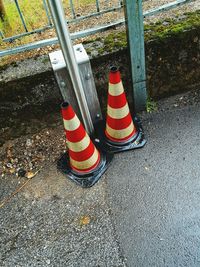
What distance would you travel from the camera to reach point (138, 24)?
2439mm

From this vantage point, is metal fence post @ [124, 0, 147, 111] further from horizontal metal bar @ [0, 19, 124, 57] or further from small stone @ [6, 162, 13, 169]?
small stone @ [6, 162, 13, 169]

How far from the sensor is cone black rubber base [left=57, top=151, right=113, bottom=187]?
105 inches

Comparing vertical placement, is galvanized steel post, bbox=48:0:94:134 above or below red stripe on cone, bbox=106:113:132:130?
above

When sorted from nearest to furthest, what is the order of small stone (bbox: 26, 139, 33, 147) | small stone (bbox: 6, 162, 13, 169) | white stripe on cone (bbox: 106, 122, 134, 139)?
white stripe on cone (bbox: 106, 122, 134, 139)
small stone (bbox: 6, 162, 13, 169)
small stone (bbox: 26, 139, 33, 147)

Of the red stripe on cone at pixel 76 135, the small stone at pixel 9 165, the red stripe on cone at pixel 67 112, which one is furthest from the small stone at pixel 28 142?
the red stripe on cone at pixel 67 112

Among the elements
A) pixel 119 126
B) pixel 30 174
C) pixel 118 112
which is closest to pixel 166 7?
pixel 118 112

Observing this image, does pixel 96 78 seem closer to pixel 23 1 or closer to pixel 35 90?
pixel 35 90

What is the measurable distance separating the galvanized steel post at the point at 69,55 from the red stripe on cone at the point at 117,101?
236mm

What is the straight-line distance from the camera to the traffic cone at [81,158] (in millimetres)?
2484

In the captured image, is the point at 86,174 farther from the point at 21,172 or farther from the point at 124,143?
the point at 21,172

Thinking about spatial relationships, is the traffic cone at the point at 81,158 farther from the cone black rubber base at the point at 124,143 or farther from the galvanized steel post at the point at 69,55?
the galvanized steel post at the point at 69,55

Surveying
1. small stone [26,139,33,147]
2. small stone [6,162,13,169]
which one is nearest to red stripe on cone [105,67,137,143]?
small stone [26,139,33,147]

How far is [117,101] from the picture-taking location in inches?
103

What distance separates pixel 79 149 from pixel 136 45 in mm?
1073
